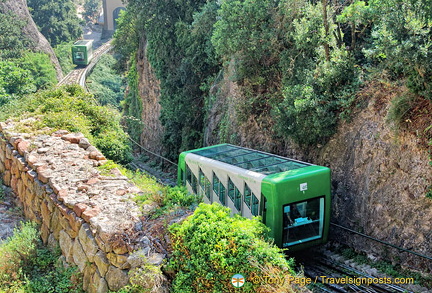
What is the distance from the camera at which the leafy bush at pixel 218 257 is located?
7.17 metres

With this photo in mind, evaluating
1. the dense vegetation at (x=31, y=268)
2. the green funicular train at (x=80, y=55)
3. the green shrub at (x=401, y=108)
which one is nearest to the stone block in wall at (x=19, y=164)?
the dense vegetation at (x=31, y=268)

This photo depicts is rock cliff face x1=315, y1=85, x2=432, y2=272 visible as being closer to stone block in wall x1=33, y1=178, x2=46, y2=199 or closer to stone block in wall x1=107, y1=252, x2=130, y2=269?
stone block in wall x1=107, y1=252, x2=130, y2=269

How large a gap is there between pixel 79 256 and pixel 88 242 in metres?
0.55

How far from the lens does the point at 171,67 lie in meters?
27.1

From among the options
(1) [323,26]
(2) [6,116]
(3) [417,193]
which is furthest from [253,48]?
(2) [6,116]

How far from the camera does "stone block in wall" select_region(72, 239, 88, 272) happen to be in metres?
8.80

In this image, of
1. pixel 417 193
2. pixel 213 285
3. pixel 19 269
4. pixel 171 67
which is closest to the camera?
pixel 213 285

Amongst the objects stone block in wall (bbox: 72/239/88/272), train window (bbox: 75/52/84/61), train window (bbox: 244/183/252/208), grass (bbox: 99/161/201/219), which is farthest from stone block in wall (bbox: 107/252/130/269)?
train window (bbox: 75/52/84/61)

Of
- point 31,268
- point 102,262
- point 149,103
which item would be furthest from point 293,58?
point 149,103

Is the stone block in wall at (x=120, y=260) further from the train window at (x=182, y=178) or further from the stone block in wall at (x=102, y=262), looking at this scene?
the train window at (x=182, y=178)

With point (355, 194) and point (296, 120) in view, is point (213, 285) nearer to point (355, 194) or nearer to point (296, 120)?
point (355, 194)

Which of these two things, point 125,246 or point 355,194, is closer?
point 125,246

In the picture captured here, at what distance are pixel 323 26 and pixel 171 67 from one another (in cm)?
1357

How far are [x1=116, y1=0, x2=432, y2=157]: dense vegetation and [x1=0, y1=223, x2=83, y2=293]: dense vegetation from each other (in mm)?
7920
